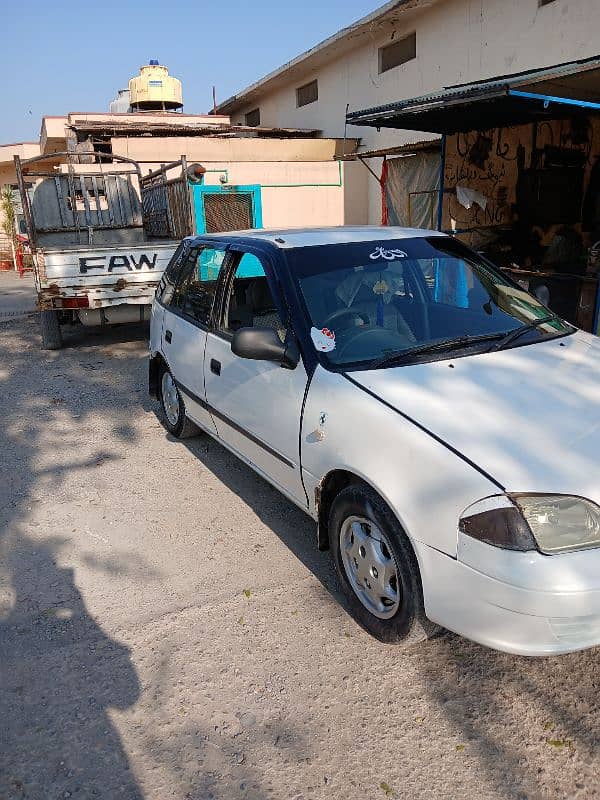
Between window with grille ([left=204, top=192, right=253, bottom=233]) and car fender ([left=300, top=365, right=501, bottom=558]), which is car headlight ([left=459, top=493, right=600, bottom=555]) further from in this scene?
window with grille ([left=204, top=192, right=253, bottom=233])

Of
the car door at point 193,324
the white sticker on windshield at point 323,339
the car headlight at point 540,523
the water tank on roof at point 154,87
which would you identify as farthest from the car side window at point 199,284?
the water tank on roof at point 154,87

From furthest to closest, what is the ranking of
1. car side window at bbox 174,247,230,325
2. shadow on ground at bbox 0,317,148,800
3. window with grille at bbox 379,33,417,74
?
window with grille at bbox 379,33,417,74
car side window at bbox 174,247,230,325
shadow on ground at bbox 0,317,148,800

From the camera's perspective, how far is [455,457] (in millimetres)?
2291

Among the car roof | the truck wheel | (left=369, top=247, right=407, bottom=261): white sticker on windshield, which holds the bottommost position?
the truck wheel

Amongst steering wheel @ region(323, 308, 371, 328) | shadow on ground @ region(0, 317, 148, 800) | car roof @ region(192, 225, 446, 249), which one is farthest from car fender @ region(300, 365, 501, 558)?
shadow on ground @ region(0, 317, 148, 800)

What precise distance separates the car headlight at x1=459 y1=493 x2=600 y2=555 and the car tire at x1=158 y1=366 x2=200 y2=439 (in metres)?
3.21

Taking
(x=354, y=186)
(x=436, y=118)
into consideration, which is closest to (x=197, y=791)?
(x=436, y=118)

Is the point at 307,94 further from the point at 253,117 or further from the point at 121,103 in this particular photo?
the point at 121,103

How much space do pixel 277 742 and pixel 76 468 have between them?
315 centimetres

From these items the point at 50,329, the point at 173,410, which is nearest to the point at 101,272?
the point at 50,329

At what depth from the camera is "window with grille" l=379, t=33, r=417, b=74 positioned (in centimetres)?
1316

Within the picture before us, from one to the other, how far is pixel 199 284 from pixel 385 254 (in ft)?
4.98

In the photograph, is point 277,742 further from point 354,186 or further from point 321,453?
point 354,186

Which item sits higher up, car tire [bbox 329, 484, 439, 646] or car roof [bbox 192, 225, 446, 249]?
car roof [bbox 192, 225, 446, 249]
